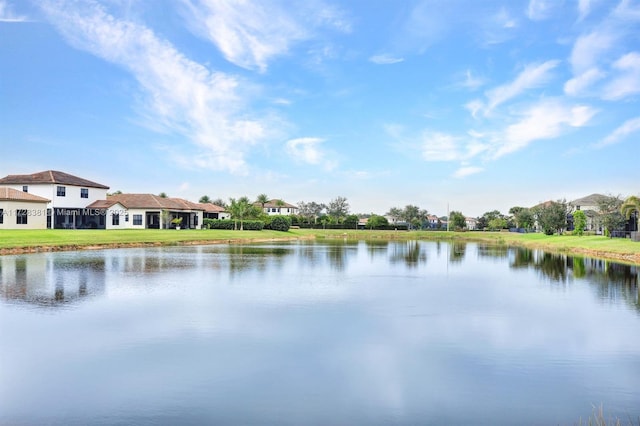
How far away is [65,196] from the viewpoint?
6169cm

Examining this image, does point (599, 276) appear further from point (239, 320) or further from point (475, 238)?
point (475, 238)

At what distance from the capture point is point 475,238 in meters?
79.7

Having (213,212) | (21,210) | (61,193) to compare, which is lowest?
(21,210)

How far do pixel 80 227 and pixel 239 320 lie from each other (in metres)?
56.7

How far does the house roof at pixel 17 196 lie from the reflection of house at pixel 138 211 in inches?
314

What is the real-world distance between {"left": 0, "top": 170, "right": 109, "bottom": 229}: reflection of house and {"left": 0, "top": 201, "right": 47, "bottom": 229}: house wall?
2.19 meters

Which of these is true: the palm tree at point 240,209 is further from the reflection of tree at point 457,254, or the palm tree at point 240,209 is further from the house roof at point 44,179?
the reflection of tree at point 457,254

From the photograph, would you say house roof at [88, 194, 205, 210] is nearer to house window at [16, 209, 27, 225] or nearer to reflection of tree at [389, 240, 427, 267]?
house window at [16, 209, 27, 225]

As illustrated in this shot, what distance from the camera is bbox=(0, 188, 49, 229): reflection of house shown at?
170ft

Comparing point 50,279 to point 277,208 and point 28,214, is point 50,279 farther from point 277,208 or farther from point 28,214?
point 277,208

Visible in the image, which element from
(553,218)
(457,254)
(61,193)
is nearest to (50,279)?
(457,254)

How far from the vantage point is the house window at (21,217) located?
53.2 metres

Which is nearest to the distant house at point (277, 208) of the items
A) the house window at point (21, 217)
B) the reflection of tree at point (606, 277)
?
the house window at point (21, 217)

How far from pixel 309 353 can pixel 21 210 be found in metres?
53.5
